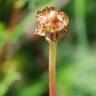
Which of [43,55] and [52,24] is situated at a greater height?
[43,55]

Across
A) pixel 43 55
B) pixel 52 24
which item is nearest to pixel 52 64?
pixel 52 24

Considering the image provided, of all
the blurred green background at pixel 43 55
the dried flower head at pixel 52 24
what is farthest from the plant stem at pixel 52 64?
the blurred green background at pixel 43 55

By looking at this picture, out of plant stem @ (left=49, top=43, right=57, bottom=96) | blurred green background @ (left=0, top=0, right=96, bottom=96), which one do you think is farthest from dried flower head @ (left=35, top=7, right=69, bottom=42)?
blurred green background @ (left=0, top=0, right=96, bottom=96)

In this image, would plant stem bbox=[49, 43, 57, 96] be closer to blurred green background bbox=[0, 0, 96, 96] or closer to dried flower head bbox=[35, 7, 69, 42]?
dried flower head bbox=[35, 7, 69, 42]

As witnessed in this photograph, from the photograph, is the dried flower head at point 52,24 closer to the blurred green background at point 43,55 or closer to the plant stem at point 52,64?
the plant stem at point 52,64

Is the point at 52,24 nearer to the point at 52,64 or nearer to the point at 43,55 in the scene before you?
the point at 52,64

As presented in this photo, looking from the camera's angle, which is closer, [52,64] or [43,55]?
[52,64]
